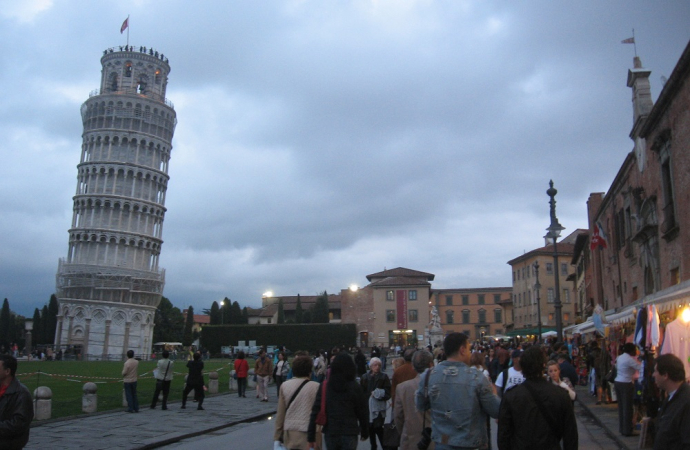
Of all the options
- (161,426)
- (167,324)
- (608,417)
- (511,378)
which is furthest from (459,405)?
(167,324)

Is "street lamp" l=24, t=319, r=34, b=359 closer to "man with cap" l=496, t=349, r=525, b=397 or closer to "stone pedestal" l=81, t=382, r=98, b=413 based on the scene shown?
"stone pedestal" l=81, t=382, r=98, b=413

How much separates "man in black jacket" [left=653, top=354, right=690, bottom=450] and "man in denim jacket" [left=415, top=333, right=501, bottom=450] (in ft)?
4.13

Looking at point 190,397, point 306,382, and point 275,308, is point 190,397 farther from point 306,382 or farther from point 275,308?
point 275,308

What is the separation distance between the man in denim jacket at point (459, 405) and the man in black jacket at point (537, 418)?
0.17m

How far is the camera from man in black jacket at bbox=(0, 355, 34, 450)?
5.21 meters

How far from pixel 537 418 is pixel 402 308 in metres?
83.5

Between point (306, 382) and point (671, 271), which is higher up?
point (671, 271)

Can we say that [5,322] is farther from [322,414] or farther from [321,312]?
[322,414]

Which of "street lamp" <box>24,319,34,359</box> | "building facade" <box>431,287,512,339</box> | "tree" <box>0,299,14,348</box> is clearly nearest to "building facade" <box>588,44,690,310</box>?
"street lamp" <box>24,319,34,359</box>

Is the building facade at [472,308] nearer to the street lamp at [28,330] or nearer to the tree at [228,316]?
the tree at [228,316]

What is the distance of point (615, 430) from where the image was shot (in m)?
12.0

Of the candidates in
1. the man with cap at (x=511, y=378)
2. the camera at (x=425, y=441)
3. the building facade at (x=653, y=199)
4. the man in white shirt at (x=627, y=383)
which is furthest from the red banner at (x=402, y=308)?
the camera at (x=425, y=441)

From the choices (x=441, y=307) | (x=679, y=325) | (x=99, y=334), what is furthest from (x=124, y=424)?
(x=441, y=307)

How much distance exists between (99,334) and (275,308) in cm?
4161
